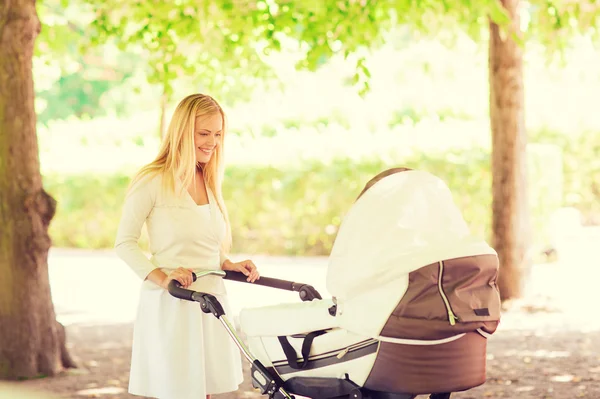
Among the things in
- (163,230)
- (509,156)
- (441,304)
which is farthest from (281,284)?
(509,156)

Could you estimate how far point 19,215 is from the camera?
7.93 m

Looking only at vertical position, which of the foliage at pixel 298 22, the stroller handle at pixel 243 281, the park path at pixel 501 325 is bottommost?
the park path at pixel 501 325

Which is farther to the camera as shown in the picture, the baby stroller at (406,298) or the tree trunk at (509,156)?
Result: the tree trunk at (509,156)

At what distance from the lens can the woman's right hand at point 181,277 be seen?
4.61m

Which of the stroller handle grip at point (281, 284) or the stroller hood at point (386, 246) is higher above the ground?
the stroller hood at point (386, 246)

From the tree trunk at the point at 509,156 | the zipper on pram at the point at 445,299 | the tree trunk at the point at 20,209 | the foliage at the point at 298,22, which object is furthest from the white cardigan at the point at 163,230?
the tree trunk at the point at 509,156

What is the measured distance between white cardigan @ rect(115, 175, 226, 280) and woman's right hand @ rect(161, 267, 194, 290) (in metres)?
0.15

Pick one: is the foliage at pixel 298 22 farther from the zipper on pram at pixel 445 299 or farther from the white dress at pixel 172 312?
the zipper on pram at pixel 445 299

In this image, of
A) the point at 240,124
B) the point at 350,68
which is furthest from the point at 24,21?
the point at 350,68

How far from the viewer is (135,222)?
189 inches

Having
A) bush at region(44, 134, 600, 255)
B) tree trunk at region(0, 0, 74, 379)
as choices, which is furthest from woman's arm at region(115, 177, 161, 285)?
bush at region(44, 134, 600, 255)

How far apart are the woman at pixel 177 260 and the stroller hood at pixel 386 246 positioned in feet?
3.32

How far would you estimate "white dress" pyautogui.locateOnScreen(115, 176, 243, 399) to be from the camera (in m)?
4.81

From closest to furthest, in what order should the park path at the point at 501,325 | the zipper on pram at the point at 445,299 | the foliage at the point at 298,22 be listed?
the zipper on pram at the point at 445,299 → the park path at the point at 501,325 → the foliage at the point at 298,22
